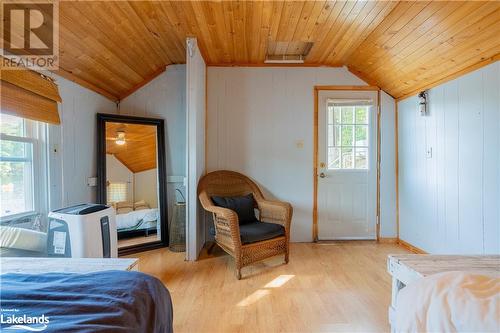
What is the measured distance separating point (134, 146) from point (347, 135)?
9.20ft

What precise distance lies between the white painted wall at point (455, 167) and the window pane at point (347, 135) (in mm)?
650

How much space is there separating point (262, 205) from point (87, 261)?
6.31 feet

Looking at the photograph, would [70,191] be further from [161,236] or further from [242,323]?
[242,323]

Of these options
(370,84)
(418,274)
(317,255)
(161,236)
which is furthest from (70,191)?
(370,84)

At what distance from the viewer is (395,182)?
11.5ft

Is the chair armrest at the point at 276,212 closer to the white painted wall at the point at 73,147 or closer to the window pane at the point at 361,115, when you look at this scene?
the window pane at the point at 361,115

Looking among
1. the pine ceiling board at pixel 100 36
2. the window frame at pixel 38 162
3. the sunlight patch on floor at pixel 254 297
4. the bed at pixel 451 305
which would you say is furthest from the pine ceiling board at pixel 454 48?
the window frame at pixel 38 162

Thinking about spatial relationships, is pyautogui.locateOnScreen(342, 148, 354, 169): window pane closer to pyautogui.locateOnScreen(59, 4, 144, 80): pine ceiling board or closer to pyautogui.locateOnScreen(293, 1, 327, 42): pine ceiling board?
pyautogui.locateOnScreen(293, 1, 327, 42): pine ceiling board

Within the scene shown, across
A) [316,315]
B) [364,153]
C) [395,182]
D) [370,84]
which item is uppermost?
[370,84]

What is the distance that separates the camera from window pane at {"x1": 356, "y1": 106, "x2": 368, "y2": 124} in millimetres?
3500

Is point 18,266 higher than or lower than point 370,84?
lower

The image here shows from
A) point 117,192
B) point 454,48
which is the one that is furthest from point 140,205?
point 454,48

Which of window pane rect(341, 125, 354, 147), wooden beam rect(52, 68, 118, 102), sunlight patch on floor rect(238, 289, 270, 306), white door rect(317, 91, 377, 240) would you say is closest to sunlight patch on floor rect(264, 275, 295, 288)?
sunlight patch on floor rect(238, 289, 270, 306)

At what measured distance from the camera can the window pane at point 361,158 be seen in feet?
11.5
